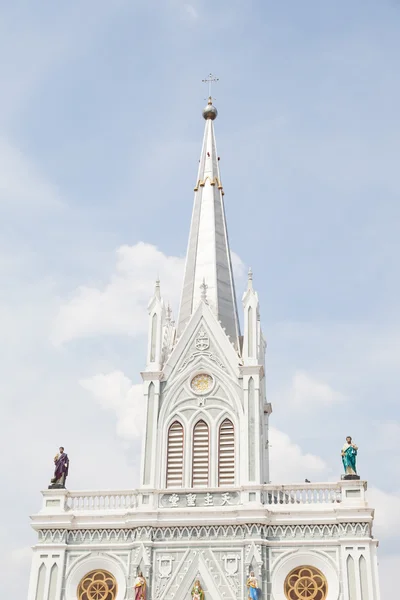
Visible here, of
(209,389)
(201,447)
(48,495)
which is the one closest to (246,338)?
(209,389)

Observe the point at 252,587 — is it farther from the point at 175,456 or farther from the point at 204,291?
the point at 204,291

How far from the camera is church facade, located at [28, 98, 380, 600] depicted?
82.5 feet

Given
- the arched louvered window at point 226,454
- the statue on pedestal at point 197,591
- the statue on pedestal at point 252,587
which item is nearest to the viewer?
the statue on pedestal at point 252,587

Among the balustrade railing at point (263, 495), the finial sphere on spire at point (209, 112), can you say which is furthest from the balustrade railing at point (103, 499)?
the finial sphere on spire at point (209, 112)

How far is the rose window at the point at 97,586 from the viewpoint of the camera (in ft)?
85.1

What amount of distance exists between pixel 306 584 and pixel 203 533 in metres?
3.31

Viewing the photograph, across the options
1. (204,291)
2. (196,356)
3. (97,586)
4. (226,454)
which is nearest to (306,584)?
(226,454)

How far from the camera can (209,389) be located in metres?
28.6

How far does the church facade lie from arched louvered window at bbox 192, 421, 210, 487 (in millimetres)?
32

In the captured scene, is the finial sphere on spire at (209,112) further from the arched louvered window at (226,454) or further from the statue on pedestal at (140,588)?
the statue on pedestal at (140,588)

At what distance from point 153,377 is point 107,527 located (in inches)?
200

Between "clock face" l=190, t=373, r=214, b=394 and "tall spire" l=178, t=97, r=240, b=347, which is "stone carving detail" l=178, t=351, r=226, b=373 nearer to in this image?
"clock face" l=190, t=373, r=214, b=394

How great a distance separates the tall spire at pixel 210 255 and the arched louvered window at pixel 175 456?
12.8 ft

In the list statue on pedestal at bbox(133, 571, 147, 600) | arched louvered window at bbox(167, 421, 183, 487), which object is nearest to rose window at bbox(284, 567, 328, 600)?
statue on pedestal at bbox(133, 571, 147, 600)
